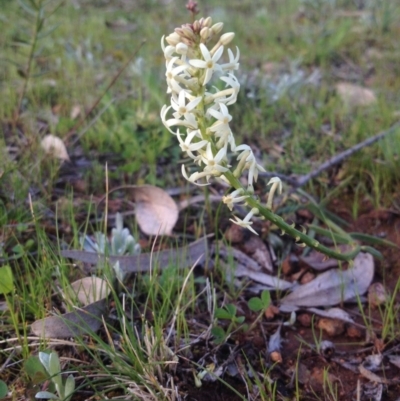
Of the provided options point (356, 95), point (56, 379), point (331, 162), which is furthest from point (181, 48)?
point (356, 95)

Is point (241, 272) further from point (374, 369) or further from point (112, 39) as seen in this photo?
point (112, 39)

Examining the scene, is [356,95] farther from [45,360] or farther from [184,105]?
[45,360]

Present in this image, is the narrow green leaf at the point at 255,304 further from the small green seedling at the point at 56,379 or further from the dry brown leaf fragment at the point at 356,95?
the dry brown leaf fragment at the point at 356,95

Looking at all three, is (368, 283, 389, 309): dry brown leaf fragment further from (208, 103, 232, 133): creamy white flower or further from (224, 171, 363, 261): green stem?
(208, 103, 232, 133): creamy white flower

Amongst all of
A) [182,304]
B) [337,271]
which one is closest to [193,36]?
[182,304]

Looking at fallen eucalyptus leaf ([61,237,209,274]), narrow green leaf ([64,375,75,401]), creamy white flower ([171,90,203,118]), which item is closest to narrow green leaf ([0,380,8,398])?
narrow green leaf ([64,375,75,401])

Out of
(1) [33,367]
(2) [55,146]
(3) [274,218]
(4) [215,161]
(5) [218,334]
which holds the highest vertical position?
(4) [215,161]
